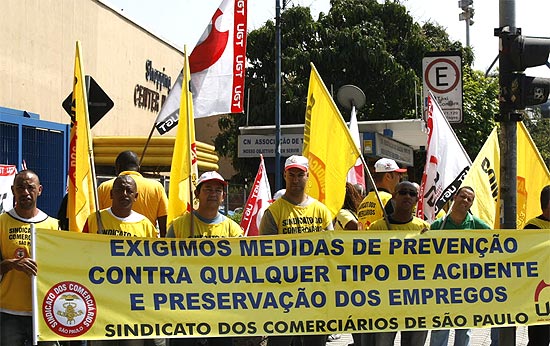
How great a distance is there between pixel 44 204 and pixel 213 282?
6756mm

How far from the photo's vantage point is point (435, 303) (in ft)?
23.1

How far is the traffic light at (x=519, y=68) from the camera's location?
29.0 feet

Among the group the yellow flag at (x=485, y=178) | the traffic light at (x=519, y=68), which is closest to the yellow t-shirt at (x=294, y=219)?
the yellow flag at (x=485, y=178)

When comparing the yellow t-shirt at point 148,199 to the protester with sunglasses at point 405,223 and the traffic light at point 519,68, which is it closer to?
the protester with sunglasses at point 405,223

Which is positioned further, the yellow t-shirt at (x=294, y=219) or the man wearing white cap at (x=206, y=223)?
the yellow t-shirt at (x=294, y=219)

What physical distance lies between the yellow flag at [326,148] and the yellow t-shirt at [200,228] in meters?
1.30

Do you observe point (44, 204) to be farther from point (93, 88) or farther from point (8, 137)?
point (93, 88)

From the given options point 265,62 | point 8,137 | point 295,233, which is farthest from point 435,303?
point 265,62

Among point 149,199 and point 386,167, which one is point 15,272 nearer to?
point 149,199

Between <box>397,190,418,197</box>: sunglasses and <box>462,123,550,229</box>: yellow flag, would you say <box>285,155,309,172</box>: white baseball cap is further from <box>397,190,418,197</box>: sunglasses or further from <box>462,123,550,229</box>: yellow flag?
<box>462,123,550,229</box>: yellow flag

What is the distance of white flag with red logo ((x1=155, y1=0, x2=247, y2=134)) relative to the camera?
866 centimetres

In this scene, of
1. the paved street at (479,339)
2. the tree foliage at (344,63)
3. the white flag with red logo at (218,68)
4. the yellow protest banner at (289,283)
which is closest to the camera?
the yellow protest banner at (289,283)

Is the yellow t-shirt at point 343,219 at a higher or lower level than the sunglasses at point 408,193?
lower

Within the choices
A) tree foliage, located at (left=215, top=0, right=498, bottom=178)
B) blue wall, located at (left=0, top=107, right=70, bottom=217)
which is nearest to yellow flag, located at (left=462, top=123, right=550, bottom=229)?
blue wall, located at (left=0, top=107, right=70, bottom=217)
